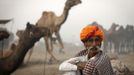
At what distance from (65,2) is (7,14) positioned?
2.93 ft

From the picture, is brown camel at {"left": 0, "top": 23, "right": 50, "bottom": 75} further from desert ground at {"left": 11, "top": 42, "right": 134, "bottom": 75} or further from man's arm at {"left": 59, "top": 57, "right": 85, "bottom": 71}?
man's arm at {"left": 59, "top": 57, "right": 85, "bottom": 71}

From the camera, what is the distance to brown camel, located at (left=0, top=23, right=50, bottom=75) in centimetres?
390

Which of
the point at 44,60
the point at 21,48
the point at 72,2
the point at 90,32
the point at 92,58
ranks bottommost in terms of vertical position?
the point at 44,60

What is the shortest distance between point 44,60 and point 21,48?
1.37 feet

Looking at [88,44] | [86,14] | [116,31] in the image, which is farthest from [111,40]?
[88,44]

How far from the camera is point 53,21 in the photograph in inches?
175

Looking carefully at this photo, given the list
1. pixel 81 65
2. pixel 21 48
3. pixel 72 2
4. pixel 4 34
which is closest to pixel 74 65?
pixel 81 65

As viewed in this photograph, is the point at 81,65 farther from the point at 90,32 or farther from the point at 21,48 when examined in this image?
the point at 21,48

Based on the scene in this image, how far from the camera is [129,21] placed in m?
4.41

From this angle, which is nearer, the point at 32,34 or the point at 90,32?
the point at 90,32

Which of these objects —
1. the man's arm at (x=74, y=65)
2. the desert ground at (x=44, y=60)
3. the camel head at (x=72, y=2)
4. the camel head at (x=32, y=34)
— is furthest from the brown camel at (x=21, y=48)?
the man's arm at (x=74, y=65)

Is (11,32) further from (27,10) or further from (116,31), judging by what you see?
(116,31)

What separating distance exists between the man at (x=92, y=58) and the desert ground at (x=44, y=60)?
2617 millimetres

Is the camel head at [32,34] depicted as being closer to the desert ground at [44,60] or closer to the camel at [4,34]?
the desert ground at [44,60]
